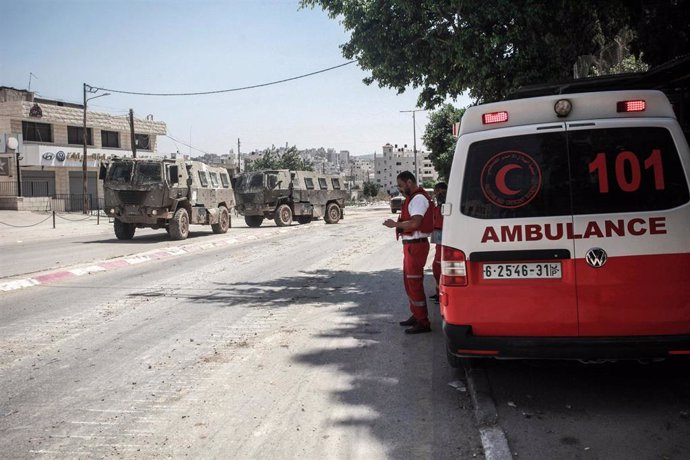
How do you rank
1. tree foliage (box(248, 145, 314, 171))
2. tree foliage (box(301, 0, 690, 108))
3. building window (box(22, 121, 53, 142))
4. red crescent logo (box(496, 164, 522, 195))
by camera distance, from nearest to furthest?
red crescent logo (box(496, 164, 522, 195)), tree foliage (box(301, 0, 690, 108)), building window (box(22, 121, 53, 142)), tree foliage (box(248, 145, 314, 171))

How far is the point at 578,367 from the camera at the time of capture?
480 centimetres

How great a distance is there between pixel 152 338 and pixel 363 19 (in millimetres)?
8332

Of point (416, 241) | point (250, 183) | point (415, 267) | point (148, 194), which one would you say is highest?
point (250, 183)

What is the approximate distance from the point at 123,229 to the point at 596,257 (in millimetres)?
17240

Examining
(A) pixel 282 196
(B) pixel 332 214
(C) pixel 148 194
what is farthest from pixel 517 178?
(B) pixel 332 214

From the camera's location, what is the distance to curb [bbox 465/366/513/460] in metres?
3.19

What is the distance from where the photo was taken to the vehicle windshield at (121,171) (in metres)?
17.5

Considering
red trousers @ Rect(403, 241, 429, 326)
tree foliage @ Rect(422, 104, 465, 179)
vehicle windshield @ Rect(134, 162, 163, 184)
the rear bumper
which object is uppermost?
tree foliage @ Rect(422, 104, 465, 179)

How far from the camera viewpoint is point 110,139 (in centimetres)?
4719

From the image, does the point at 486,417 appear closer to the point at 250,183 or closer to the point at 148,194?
the point at 148,194

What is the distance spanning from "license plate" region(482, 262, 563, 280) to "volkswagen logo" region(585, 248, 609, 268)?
192 mm

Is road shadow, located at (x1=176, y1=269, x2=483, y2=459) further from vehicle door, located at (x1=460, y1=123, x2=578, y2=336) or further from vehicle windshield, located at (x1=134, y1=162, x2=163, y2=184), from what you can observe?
vehicle windshield, located at (x1=134, y1=162, x2=163, y2=184)

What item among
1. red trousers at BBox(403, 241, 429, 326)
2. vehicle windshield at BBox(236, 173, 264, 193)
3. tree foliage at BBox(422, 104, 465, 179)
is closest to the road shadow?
red trousers at BBox(403, 241, 429, 326)

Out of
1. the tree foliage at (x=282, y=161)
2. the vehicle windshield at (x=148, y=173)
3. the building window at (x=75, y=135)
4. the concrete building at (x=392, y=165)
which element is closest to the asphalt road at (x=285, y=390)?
the vehicle windshield at (x=148, y=173)
